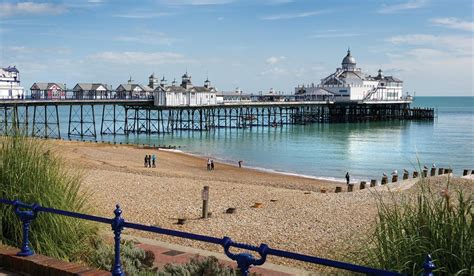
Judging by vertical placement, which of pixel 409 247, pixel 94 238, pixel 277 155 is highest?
pixel 409 247

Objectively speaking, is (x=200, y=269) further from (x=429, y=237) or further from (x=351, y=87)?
(x=351, y=87)

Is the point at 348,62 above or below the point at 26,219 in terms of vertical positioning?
above

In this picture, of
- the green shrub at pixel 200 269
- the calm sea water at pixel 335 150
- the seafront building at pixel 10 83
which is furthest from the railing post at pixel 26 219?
the seafront building at pixel 10 83

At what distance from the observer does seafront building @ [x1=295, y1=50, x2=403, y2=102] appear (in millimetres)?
94500

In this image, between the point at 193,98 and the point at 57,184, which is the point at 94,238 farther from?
the point at 193,98

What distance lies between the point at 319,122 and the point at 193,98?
2863cm

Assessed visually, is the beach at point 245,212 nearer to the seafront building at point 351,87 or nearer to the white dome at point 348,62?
the seafront building at point 351,87

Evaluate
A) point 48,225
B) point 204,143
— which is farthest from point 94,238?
point 204,143

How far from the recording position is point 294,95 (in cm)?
9994

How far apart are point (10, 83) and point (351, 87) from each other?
175 feet

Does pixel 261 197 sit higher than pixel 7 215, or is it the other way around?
pixel 7 215

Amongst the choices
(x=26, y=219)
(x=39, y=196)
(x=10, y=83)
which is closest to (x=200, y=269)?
(x=26, y=219)

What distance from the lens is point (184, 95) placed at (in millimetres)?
69938

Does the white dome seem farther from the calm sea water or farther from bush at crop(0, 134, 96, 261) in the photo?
bush at crop(0, 134, 96, 261)
